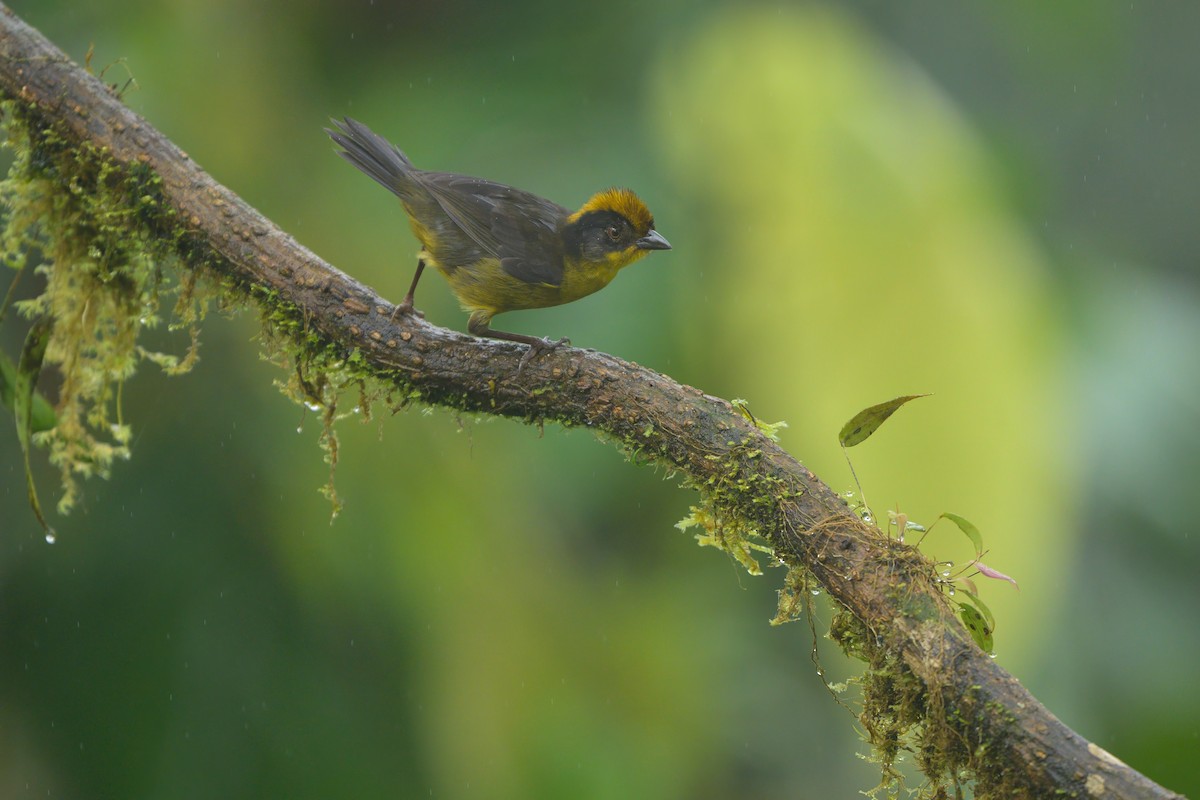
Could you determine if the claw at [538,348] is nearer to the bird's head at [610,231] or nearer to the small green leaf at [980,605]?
the bird's head at [610,231]

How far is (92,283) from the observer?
9.67ft

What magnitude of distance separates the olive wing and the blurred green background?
1.06 m

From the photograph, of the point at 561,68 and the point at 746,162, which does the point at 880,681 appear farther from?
the point at 561,68

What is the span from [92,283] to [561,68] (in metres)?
2.92

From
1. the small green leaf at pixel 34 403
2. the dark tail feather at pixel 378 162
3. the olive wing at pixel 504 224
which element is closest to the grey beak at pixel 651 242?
the olive wing at pixel 504 224

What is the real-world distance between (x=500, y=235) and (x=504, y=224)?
0.05 metres

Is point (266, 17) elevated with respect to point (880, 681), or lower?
elevated

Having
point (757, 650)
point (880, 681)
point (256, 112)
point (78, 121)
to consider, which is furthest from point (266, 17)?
point (880, 681)

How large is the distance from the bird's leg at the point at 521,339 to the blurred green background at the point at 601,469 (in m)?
1.16

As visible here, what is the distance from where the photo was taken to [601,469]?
4.43 metres

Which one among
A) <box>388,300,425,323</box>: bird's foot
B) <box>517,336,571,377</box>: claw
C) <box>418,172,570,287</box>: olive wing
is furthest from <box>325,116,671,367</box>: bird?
<box>517,336,571,377</box>: claw

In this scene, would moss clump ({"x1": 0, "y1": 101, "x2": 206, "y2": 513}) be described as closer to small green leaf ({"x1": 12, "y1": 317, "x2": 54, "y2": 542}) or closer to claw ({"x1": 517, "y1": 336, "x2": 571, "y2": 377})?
small green leaf ({"x1": 12, "y1": 317, "x2": 54, "y2": 542})

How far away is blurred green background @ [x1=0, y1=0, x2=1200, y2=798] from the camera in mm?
3781

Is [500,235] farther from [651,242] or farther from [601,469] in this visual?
[601,469]
